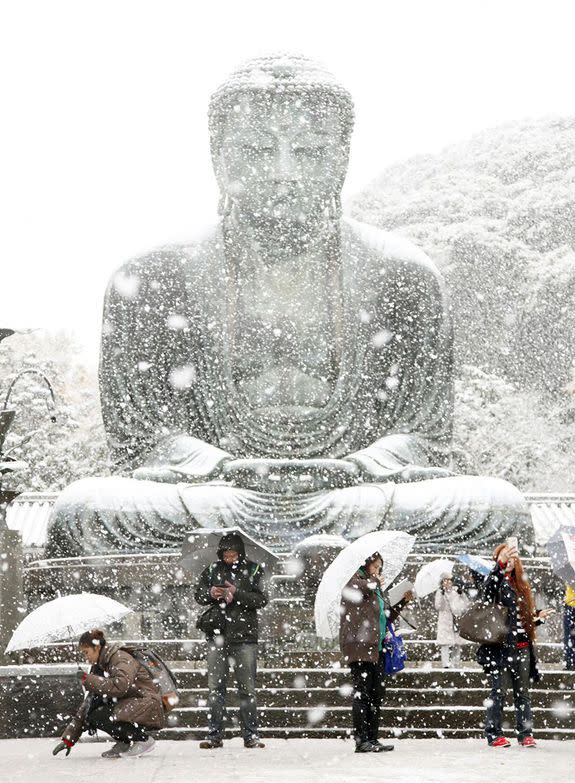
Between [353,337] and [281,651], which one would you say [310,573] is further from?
[353,337]

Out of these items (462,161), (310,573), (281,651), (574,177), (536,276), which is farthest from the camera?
(462,161)

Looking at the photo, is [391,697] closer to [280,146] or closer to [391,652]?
[391,652]

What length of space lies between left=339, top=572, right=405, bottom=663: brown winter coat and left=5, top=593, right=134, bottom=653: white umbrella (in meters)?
1.23

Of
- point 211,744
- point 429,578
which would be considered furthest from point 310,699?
point 429,578

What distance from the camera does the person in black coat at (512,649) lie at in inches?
284

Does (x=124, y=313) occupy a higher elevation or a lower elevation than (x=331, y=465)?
higher

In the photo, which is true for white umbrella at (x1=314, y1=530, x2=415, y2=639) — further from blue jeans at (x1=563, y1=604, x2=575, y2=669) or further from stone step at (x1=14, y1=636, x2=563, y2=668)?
blue jeans at (x1=563, y1=604, x2=575, y2=669)

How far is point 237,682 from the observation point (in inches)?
289

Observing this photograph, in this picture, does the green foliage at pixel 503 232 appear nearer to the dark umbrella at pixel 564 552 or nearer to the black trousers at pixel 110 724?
the dark umbrella at pixel 564 552

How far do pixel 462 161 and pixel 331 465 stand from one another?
2170 centimetres

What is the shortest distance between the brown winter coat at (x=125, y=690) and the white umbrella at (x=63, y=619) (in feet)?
1.86

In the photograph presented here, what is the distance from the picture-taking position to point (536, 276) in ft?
88.1

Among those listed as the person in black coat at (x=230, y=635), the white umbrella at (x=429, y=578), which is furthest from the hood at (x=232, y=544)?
the white umbrella at (x=429, y=578)

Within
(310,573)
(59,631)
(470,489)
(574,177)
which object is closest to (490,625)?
(59,631)
